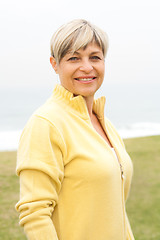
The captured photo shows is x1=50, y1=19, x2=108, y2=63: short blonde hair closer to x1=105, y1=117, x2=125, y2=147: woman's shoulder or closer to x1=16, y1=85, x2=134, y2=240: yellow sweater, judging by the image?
x1=16, y1=85, x2=134, y2=240: yellow sweater

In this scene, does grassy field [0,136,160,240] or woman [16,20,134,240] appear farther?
grassy field [0,136,160,240]

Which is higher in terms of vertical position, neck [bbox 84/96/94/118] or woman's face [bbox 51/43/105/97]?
woman's face [bbox 51/43/105/97]

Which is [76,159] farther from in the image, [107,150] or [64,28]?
[64,28]

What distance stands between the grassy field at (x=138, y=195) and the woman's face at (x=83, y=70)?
3.02 meters

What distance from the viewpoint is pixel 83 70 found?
159 centimetres

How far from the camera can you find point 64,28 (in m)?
1.55

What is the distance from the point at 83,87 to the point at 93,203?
0.55 metres

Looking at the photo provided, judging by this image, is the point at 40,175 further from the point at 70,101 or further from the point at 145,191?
the point at 145,191

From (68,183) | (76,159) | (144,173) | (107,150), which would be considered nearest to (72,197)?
(68,183)

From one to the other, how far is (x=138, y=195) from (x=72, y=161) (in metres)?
4.11

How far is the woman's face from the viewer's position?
5.18 feet

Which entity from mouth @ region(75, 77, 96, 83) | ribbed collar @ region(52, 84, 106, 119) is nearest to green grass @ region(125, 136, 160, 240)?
ribbed collar @ region(52, 84, 106, 119)

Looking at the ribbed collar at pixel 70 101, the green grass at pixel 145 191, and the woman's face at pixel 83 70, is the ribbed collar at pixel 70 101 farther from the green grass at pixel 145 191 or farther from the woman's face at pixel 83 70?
the green grass at pixel 145 191

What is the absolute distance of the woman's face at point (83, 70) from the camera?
1580 mm
